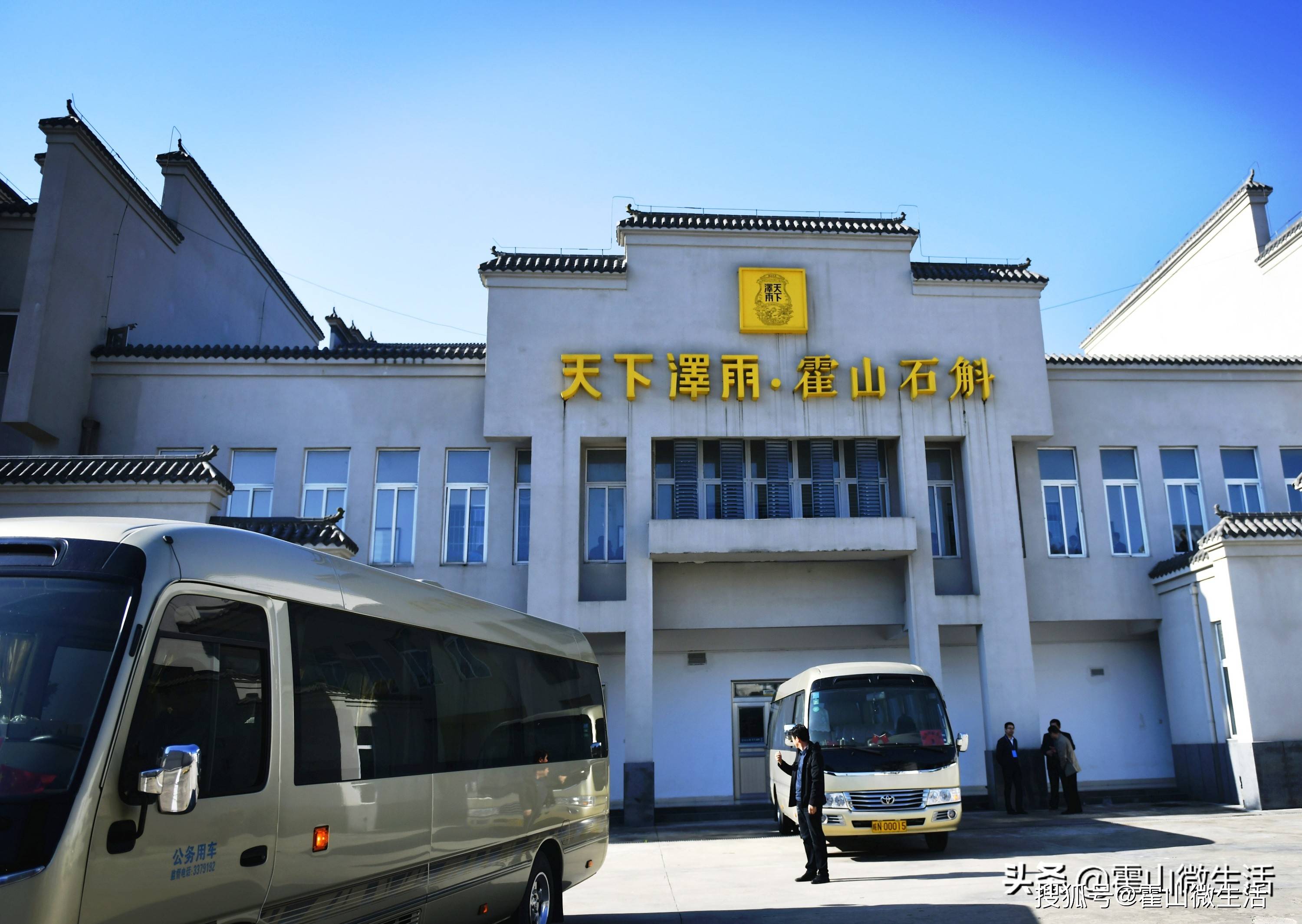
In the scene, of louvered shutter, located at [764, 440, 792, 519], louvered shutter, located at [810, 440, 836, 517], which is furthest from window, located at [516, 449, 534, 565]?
louvered shutter, located at [810, 440, 836, 517]

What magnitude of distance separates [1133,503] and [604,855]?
627 inches

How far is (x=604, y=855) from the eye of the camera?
953 cm

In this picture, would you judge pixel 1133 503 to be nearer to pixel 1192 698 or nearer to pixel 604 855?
pixel 1192 698

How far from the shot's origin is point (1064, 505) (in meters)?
20.6

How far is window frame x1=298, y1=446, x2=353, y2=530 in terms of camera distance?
1952 cm

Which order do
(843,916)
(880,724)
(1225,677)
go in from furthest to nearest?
(1225,677)
(880,724)
(843,916)

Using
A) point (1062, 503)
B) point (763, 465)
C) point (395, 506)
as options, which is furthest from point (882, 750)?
point (395, 506)

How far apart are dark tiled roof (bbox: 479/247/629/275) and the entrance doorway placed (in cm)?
916

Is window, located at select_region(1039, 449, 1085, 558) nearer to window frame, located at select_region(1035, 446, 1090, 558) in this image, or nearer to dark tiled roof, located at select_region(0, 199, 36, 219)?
window frame, located at select_region(1035, 446, 1090, 558)

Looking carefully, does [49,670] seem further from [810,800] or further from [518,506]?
[518,506]

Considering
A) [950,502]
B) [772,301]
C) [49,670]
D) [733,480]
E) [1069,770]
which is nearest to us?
[49,670]

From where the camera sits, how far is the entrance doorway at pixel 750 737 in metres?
20.0

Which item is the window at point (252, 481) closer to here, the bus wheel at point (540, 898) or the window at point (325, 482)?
the window at point (325, 482)

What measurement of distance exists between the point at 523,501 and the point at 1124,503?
42.4 feet
